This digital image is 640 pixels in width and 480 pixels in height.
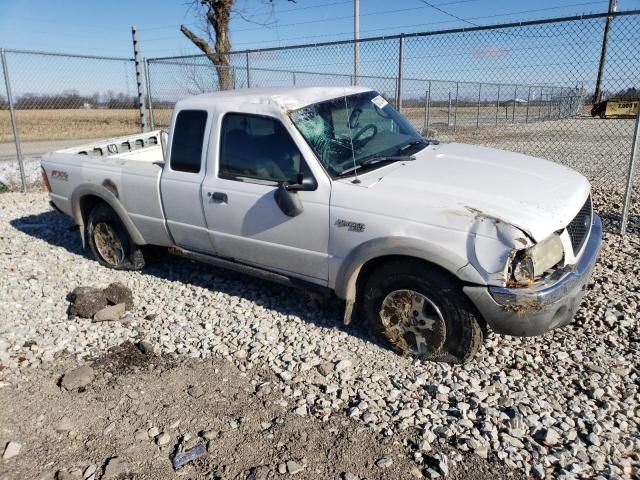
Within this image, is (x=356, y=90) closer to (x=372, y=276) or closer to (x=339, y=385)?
(x=372, y=276)

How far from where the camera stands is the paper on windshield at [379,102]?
458 cm

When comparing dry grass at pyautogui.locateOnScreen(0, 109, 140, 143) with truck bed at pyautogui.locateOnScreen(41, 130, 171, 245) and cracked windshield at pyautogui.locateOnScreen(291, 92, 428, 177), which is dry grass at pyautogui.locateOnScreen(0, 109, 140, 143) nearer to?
truck bed at pyautogui.locateOnScreen(41, 130, 171, 245)

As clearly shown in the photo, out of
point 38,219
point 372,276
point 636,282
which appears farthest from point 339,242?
point 38,219

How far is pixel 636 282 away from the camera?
474 centimetres

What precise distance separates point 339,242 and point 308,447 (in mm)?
1413

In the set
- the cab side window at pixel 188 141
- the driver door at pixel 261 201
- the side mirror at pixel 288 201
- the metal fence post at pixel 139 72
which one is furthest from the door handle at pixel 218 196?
the metal fence post at pixel 139 72

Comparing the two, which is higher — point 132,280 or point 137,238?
point 137,238

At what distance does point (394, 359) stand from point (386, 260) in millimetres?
738

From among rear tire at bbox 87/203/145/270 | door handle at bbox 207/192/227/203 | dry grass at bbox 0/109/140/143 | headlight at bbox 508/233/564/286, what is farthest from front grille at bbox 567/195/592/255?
dry grass at bbox 0/109/140/143

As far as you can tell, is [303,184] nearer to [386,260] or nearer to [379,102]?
[386,260]

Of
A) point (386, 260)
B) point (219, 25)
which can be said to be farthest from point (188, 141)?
point (219, 25)

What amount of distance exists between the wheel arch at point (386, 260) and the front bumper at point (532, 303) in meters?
0.14

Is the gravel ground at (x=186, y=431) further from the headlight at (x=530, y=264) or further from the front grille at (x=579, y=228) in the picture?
the front grille at (x=579, y=228)

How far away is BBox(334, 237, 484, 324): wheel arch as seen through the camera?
10.5 feet
